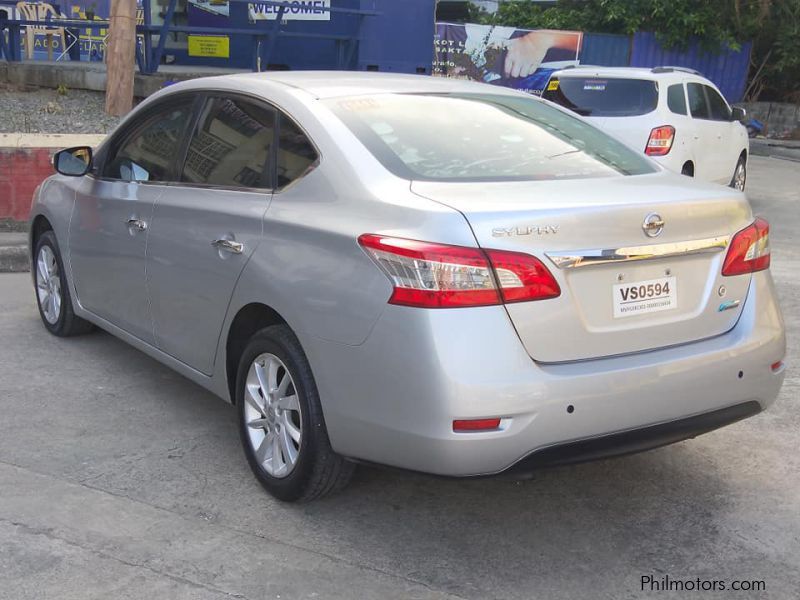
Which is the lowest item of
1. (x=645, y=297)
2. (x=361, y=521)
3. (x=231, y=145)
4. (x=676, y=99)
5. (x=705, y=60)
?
(x=361, y=521)

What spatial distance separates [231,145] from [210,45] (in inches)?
473

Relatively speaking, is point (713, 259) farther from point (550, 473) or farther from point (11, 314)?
point (11, 314)

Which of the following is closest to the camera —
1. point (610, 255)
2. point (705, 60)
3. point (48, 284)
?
point (610, 255)

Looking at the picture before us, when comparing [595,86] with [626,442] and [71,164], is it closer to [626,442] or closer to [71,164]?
[71,164]

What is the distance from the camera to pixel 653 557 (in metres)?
3.48

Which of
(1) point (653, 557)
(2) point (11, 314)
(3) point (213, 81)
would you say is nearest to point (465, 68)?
(2) point (11, 314)

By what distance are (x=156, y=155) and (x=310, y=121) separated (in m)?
1.35

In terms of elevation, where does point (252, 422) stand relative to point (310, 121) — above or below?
below

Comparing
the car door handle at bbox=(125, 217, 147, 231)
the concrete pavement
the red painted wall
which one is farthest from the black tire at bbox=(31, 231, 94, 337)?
the red painted wall

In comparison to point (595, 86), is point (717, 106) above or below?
below

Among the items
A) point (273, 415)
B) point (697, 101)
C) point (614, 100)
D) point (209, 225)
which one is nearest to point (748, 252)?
point (273, 415)

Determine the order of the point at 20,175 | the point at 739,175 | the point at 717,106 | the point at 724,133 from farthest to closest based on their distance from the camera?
the point at 739,175 → the point at 717,106 → the point at 724,133 → the point at 20,175

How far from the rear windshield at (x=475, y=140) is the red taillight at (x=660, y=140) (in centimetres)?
655

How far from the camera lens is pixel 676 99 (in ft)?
36.2
